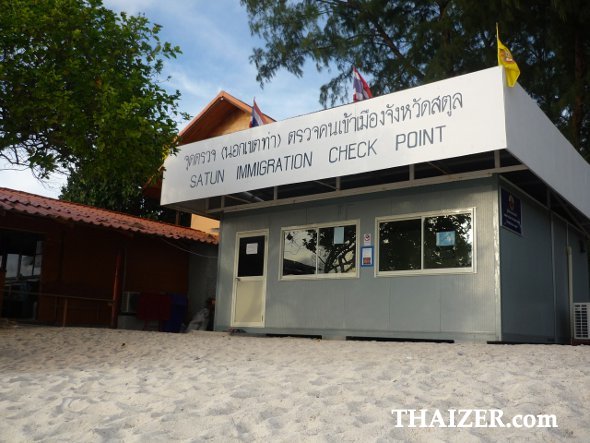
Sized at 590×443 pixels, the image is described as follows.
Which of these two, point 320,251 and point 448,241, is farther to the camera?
point 320,251

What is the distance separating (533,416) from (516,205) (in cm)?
619

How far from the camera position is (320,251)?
36.4 feet

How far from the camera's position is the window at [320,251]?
1077cm

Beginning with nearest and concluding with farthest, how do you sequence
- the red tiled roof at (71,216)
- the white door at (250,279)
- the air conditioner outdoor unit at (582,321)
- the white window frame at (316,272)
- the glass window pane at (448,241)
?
the glass window pane at (448,241)
the white window frame at (316,272)
the air conditioner outdoor unit at (582,321)
the red tiled roof at (71,216)
the white door at (250,279)

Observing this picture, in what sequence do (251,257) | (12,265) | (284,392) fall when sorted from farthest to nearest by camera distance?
1. (12,265)
2. (251,257)
3. (284,392)

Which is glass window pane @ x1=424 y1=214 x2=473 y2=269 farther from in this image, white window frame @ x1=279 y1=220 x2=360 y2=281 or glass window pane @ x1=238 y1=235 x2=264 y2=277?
glass window pane @ x1=238 y1=235 x2=264 y2=277

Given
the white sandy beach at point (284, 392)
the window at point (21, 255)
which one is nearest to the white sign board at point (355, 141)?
the white sandy beach at point (284, 392)

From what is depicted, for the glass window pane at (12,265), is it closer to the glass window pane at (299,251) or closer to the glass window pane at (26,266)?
the glass window pane at (26,266)

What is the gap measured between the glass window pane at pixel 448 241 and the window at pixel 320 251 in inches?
54.6

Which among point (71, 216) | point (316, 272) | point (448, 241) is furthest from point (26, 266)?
point (448, 241)

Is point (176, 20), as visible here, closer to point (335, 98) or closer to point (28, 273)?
point (28, 273)

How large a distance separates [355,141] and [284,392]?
16.6 feet

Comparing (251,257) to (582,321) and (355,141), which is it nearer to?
(355,141)

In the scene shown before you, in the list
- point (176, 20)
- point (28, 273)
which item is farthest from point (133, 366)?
point (28, 273)
